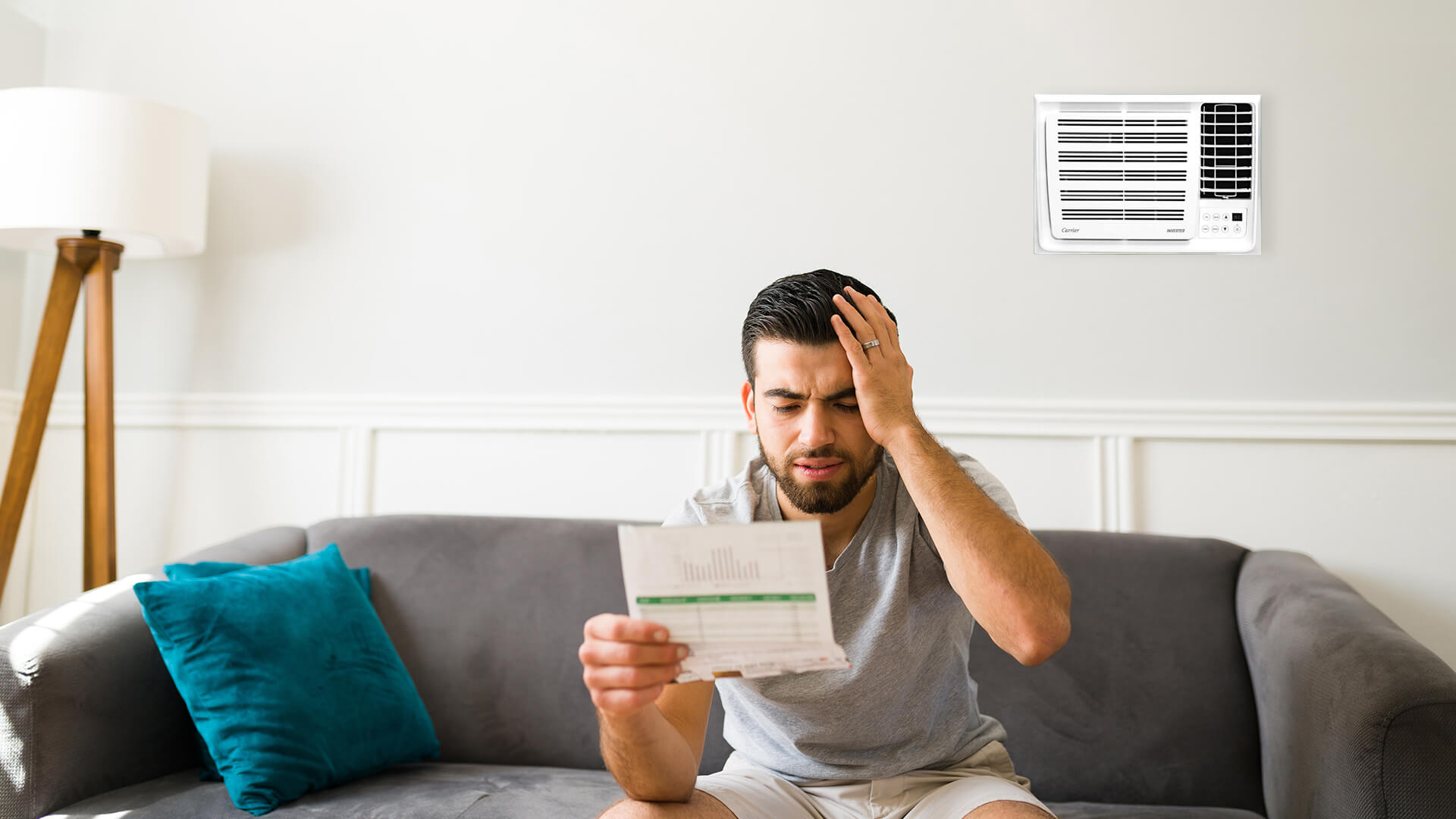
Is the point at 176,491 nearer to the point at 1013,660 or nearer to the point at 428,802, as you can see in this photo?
the point at 428,802

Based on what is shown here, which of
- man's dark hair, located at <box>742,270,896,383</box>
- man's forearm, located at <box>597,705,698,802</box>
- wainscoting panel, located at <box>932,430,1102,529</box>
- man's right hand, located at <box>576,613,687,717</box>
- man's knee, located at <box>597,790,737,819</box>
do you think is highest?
man's dark hair, located at <box>742,270,896,383</box>

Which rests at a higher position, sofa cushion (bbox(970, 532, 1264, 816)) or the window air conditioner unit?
the window air conditioner unit

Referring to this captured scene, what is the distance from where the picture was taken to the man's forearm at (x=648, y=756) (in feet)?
3.54

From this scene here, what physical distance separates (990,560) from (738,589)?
38 centimetres

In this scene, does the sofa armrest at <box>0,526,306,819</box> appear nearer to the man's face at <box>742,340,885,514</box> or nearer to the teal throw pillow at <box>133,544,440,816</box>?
the teal throw pillow at <box>133,544,440,816</box>

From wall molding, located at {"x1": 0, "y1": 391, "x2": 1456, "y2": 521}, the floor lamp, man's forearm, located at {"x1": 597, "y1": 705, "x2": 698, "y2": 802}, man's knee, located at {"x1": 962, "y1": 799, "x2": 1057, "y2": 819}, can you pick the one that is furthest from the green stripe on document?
the floor lamp

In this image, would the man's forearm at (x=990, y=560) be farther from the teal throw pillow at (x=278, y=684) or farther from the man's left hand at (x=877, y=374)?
the teal throw pillow at (x=278, y=684)

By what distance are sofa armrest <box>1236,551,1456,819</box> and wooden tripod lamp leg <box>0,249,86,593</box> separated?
8.26 ft

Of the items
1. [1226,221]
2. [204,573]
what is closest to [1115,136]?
[1226,221]

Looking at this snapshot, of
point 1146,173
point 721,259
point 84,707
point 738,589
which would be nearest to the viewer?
point 738,589

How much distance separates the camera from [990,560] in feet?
3.80

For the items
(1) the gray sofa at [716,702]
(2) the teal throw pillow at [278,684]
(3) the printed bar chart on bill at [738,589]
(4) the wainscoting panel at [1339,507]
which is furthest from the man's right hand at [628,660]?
(4) the wainscoting panel at [1339,507]

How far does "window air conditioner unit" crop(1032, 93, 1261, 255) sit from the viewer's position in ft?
6.89

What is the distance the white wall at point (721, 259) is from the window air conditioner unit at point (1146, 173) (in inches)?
1.7
